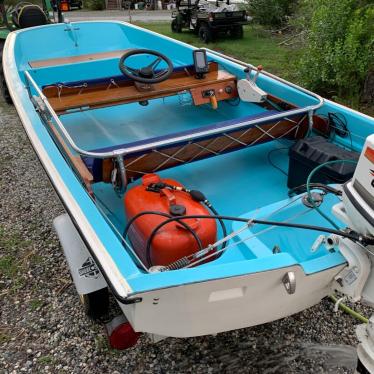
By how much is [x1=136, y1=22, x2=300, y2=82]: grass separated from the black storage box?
10.8ft

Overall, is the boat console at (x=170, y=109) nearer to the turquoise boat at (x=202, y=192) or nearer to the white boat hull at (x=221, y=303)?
the turquoise boat at (x=202, y=192)

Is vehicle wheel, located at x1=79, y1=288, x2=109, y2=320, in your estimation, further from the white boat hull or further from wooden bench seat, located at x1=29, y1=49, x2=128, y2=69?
wooden bench seat, located at x1=29, y1=49, x2=128, y2=69

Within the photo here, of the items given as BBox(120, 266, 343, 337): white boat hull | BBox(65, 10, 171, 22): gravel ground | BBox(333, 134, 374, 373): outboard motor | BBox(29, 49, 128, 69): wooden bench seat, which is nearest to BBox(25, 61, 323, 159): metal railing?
BBox(120, 266, 343, 337): white boat hull

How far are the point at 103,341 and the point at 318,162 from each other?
151 cm

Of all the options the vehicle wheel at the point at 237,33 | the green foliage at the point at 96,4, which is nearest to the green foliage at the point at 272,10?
the vehicle wheel at the point at 237,33

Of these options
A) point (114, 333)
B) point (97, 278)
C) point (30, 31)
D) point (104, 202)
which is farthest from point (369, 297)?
point (30, 31)

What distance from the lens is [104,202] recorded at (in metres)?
2.58

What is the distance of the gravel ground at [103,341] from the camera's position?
2090 mm

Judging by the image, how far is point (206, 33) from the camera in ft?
32.1

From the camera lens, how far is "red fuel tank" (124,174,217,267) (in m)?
1.81

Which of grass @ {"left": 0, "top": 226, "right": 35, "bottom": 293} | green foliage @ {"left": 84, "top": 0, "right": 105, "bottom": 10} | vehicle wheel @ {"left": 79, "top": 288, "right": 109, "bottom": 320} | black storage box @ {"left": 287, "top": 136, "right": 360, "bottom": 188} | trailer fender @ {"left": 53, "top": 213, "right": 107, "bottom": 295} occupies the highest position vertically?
black storage box @ {"left": 287, "top": 136, "right": 360, "bottom": 188}

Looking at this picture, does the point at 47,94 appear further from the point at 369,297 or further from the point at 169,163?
the point at 369,297

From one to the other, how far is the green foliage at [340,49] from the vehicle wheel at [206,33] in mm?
4933

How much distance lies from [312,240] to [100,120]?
7.76 ft
